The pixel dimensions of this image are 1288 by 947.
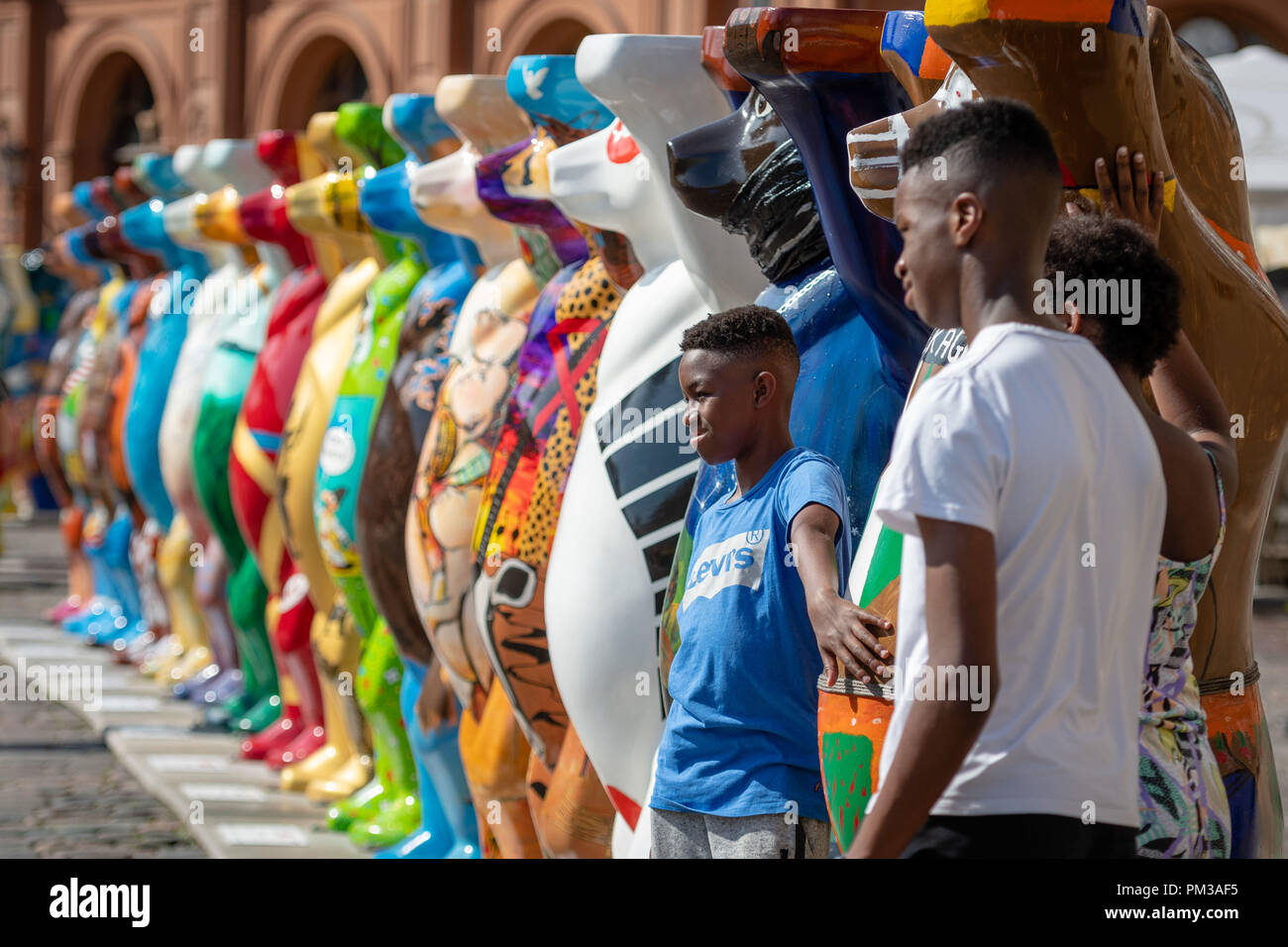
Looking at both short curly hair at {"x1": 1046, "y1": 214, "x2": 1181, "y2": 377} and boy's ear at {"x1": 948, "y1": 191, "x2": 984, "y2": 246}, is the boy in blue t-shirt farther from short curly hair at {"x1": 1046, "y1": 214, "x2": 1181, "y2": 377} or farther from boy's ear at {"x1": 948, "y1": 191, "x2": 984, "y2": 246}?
boy's ear at {"x1": 948, "y1": 191, "x2": 984, "y2": 246}

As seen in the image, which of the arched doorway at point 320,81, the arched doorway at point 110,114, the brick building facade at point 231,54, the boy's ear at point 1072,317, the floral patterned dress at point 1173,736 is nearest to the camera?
the boy's ear at point 1072,317

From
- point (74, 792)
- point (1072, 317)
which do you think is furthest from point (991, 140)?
point (74, 792)

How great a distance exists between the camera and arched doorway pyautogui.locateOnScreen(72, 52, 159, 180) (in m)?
21.8

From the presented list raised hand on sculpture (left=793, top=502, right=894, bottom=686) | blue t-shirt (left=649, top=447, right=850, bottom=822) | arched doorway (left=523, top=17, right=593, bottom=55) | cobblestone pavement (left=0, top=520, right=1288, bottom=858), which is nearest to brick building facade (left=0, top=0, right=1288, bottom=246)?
arched doorway (left=523, top=17, right=593, bottom=55)

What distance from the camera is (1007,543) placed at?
160cm

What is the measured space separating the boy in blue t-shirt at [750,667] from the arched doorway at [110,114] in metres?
20.1

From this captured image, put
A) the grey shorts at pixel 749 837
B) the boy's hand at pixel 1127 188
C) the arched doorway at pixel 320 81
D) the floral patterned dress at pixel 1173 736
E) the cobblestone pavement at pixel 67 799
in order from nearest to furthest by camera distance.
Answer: the floral patterned dress at pixel 1173 736
the boy's hand at pixel 1127 188
the grey shorts at pixel 749 837
the cobblestone pavement at pixel 67 799
the arched doorway at pixel 320 81

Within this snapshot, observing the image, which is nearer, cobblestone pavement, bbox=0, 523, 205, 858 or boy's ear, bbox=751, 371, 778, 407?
boy's ear, bbox=751, 371, 778, 407

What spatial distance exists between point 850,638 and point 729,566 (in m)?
0.43

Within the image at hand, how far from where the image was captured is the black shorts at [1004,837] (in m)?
1.64

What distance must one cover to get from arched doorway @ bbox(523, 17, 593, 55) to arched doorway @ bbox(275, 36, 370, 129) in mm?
3636

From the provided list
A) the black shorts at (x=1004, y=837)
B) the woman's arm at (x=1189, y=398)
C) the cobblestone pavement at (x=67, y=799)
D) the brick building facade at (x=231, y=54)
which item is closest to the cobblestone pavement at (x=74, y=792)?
the cobblestone pavement at (x=67, y=799)

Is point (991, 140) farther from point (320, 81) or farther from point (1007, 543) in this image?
point (320, 81)

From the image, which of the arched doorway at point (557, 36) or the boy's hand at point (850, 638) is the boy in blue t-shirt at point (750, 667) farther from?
the arched doorway at point (557, 36)
